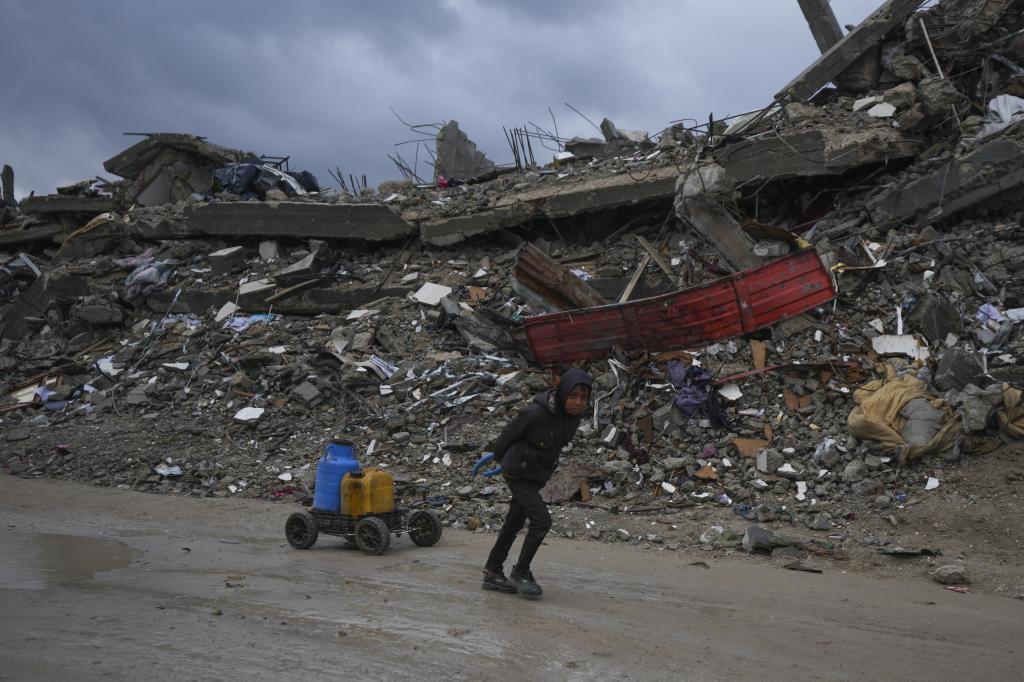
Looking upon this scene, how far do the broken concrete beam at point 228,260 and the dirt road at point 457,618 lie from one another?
10.0 metres

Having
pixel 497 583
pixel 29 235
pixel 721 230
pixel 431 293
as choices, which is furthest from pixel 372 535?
pixel 29 235

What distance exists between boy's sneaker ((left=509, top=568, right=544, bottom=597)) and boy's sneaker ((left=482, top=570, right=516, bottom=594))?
4 centimetres

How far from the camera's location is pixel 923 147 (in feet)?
39.4

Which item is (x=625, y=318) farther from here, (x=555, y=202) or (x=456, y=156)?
(x=456, y=156)

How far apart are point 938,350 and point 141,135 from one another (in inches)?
677

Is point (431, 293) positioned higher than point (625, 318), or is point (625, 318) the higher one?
point (431, 293)

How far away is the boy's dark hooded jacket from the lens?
191 inches

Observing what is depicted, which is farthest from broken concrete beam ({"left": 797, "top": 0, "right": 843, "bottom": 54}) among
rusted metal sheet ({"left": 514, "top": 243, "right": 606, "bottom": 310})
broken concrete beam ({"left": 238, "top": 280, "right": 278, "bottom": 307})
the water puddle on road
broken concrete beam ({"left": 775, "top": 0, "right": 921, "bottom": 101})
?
the water puddle on road

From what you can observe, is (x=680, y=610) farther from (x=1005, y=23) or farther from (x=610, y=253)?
(x=1005, y=23)

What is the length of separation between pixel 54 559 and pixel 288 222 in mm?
10726

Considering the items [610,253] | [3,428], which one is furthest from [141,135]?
[610,253]

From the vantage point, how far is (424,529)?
21.8 ft

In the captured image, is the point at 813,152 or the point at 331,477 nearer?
the point at 331,477

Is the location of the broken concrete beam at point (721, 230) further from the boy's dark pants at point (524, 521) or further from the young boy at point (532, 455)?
the boy's dark pants at point (524, 521)
